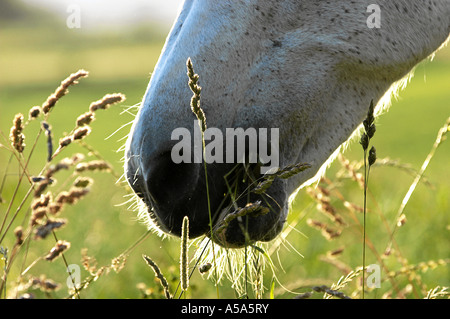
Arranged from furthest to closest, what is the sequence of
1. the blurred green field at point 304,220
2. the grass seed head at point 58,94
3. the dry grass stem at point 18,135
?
the blurred green field at point 304,220, the grass seed head at point 58,94, the dry grass stem at point 18,135

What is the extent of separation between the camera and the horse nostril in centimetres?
206

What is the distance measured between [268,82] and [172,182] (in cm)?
53

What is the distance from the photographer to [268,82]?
2205mm

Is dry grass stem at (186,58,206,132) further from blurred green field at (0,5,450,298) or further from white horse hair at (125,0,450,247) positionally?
blurred green field at (0,5,450,298)

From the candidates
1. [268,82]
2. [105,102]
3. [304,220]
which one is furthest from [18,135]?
[304,220]

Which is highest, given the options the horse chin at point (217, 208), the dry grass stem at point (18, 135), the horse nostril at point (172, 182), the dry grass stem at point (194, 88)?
the dry grass stem at point (194, 88)

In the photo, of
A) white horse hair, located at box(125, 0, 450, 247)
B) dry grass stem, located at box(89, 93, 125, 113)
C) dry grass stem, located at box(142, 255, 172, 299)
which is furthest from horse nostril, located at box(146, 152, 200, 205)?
dry grass stem, located at box(142, 255, 172, 299)

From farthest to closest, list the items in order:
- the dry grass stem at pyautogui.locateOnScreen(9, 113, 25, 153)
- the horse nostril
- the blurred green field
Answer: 1. the blurred green field
2. the horse nostril
3. the dry grass stem at pyautogui.locateOnScreen(9, 113, 25, 153)

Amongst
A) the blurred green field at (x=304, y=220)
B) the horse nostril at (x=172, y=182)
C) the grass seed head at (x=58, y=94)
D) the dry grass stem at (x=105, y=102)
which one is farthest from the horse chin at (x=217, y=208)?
the grass seed head at (x=58, y=94)

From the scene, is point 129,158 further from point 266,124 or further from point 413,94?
point 413,94

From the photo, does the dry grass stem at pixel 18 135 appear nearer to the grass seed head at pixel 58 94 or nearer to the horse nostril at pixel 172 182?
the grass seed head at pixel 58 94

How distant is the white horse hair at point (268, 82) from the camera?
2.08 meters

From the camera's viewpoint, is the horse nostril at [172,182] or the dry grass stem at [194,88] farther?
the horse nostril at [172,182]
